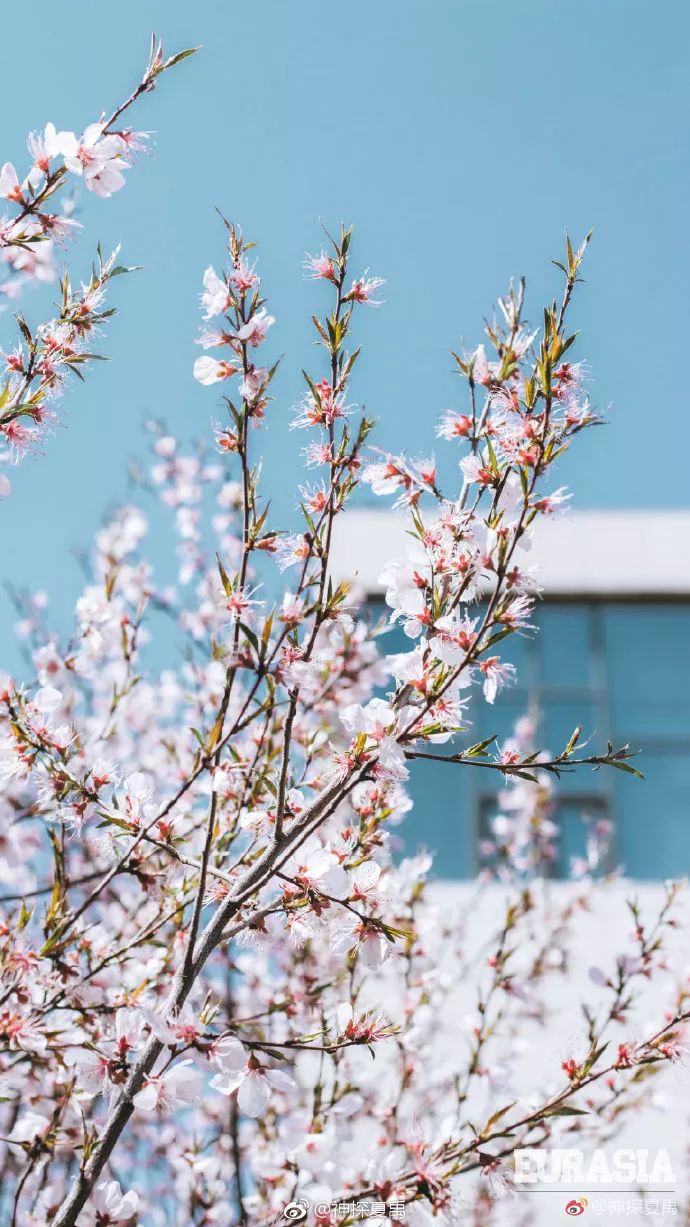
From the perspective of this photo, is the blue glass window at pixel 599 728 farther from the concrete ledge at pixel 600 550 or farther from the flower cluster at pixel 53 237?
the flower cluster at pixel 53 237

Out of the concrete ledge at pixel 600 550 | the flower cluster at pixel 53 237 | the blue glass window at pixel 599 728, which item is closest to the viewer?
the flower cluster at pixel 53 237

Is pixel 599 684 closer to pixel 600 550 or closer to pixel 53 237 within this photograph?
pixel 600 550

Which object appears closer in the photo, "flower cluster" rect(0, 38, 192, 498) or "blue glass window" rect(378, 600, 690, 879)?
"flower cluster" rect(0, 38, 192, 498)

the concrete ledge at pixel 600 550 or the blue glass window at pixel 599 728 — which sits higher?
the concrete ledge at pixel 600 550

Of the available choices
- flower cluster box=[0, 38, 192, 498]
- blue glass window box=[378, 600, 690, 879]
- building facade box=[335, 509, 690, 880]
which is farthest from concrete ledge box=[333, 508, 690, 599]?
flower cluster box=[0, 38, 192, 498]

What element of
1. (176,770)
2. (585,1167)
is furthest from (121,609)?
(585,1167)

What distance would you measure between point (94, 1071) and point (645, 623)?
878 cm

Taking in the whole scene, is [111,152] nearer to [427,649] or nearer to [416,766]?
[427,649]

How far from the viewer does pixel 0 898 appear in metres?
2.66

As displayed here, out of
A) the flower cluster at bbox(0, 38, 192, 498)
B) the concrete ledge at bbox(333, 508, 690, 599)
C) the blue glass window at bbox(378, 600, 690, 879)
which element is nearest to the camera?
the flower cluster at bbox(0, 38, 192, 498)

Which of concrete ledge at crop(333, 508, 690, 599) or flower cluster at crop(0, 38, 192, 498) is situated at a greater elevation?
concrete ledge at crop(333, 508, 690, 599)

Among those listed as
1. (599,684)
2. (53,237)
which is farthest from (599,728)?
(53,237)

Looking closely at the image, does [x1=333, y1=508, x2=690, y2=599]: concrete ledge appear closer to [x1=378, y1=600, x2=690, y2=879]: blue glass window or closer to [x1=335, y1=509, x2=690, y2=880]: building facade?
[x1=335, y1=509, x2=690, y2=880]: building facade

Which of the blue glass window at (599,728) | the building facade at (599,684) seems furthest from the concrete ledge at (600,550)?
the blue glass window at (599,728)
